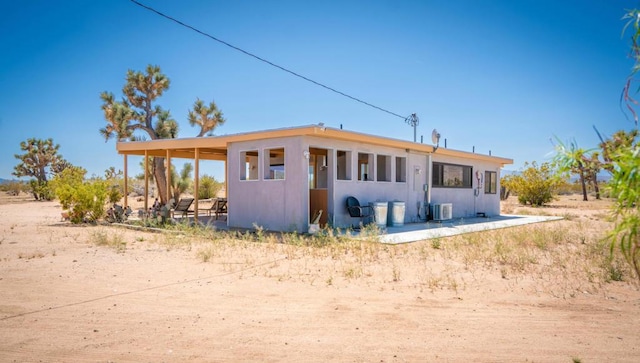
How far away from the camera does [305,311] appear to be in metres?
4.28

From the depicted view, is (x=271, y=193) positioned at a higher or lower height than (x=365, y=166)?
lower

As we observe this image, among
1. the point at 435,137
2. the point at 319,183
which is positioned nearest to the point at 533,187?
the point at 435,137

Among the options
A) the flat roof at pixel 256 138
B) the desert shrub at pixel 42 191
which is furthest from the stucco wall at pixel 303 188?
the desert shrub at pixel 42 191

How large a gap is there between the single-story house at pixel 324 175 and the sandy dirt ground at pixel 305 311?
415 cm

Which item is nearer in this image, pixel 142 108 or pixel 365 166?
pixel 365 166

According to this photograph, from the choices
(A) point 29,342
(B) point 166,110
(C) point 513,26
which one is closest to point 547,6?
(C) point 513,26

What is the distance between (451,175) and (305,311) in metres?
13.6

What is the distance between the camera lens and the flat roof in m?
10.6

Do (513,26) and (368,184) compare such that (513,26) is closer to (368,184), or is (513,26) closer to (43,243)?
(368,184)

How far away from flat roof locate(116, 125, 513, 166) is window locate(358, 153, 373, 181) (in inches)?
26.8

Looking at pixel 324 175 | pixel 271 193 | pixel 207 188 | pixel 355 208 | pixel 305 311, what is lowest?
pixel 305 311

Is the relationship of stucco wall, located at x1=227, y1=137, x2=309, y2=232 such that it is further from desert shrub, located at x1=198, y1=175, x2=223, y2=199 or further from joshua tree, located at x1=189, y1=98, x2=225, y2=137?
desert shrub, located at x1=198, y1=175, x2=223, y2=199

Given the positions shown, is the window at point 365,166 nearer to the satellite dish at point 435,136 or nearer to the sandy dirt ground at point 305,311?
the satellite dish at point 435,136

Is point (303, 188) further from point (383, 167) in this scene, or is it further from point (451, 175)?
point (451, 175)
